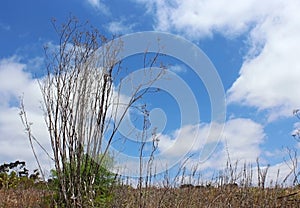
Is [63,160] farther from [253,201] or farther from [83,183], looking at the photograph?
[253,201]

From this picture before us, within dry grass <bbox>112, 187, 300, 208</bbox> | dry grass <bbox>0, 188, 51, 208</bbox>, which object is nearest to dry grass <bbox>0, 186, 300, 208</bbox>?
dry grass <bbox>112, 187, 300, 208</bbox>

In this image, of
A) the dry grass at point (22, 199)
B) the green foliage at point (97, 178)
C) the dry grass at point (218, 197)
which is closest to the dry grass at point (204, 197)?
the dry grass at point (218, 197)

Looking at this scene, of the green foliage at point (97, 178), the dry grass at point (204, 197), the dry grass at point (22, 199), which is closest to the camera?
the green foliage at point (97, 178)

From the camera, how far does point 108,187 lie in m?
6.82

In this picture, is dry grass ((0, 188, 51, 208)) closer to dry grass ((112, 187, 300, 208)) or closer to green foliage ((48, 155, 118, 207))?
green foliage ((48, 155, 118, 207))

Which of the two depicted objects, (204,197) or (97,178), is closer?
(97,178)

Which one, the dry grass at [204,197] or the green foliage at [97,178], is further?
the dry grass at [204,197]

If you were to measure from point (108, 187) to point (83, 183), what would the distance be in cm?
85

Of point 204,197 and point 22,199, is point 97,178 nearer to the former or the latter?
point 204,197

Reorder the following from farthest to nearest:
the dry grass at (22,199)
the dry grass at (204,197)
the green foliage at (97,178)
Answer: the dry grass at (22,199)
the dry grass at (204,197)
the green foliage at (97,178)

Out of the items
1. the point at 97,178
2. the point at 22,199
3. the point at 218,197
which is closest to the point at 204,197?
the point at 218,197

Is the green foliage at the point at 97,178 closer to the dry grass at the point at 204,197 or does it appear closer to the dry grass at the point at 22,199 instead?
the dry grass at the point at 204,197

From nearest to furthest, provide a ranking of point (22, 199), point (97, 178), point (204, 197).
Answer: point (97, 178) < point (204, 197) < point (22, 199)

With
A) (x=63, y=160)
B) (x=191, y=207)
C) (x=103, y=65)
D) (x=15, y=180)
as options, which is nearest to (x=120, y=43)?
(x=103, y=65)
